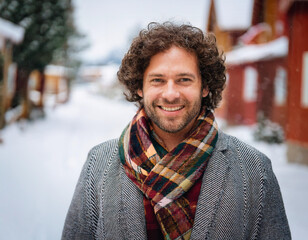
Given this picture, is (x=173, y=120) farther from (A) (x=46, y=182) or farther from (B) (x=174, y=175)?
(A) (x=46, y=182)

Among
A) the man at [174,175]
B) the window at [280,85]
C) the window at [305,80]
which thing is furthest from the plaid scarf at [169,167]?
the window at [280,85]

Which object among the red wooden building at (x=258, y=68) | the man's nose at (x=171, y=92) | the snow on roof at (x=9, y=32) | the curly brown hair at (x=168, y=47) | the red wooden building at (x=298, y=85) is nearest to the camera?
the man's nose at (x=171, y=92)

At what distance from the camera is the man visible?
5.33 ft

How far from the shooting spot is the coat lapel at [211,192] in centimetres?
159

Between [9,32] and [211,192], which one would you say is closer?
[211,192]

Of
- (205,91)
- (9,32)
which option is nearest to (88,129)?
(9,32)

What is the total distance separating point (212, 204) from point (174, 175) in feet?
0.85

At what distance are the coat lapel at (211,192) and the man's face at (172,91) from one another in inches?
11.2

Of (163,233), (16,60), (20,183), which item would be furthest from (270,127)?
(16,60)

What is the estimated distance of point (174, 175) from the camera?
1743 mm

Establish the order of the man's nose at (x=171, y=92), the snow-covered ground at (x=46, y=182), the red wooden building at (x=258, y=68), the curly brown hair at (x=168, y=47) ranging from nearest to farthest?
the man's nose at (x=171, y=92), the curly brown hair at (x=168, y=47), the snow-covered ground at (x=46, y=182), the red wooden building at (x=258, y=68)

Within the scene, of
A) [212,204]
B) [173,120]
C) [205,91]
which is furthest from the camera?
[205,91]

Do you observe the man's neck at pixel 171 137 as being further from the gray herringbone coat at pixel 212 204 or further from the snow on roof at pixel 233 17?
the snow on roof at pixel 233 17

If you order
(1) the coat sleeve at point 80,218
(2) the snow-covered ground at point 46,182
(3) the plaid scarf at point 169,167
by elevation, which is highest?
(3) the plaid scarf at point 169,167
